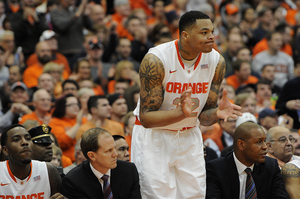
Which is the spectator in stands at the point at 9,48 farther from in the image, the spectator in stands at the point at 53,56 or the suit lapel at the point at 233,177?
the suit lapel at the point at 233,177

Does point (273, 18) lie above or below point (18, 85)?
above

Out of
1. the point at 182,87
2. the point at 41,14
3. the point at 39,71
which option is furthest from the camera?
the point at 41,14

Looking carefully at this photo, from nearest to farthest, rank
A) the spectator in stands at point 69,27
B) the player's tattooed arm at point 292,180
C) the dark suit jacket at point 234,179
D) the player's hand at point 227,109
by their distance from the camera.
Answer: the player's hand at point 227,109
the dark suit jacket at point 234,179
the player's tattooed arm at point 292,180
the spectator in stands at point 69,27

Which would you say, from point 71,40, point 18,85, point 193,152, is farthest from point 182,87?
point 71,40

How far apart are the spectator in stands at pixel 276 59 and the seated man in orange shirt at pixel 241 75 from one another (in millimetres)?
976

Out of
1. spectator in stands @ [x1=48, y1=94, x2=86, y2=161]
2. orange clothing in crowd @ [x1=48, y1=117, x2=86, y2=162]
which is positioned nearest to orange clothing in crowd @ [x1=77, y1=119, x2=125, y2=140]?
spectator in stands @ [x1=48, y1=94, x2=86, y2=161]

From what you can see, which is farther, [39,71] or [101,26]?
[101,26]

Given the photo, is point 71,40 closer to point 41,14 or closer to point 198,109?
point 41,14

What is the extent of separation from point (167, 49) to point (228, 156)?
5.38ft

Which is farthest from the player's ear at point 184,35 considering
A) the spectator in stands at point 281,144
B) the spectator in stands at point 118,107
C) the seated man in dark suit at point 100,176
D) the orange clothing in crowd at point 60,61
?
the orange clothing in crowd at point 60,61

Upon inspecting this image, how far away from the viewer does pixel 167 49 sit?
4.41 meters

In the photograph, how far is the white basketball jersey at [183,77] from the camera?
4359 millimetres

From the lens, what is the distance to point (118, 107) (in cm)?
823

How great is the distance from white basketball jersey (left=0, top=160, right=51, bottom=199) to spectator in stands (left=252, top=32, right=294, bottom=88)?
758 centimetres
